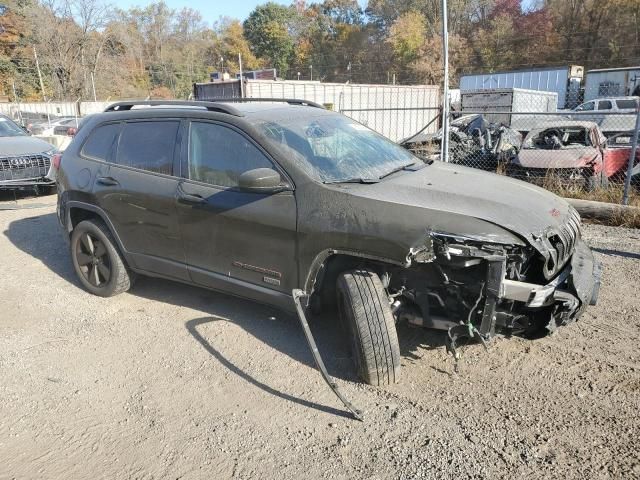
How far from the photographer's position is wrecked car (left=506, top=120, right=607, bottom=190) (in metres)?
8.24

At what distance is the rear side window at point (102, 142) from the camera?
4.60 metres

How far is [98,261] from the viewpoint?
479 cm

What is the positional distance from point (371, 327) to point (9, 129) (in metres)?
10.1

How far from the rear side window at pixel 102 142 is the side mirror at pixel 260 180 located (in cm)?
189

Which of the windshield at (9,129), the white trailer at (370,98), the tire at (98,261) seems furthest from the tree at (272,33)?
the tire at (98,261)

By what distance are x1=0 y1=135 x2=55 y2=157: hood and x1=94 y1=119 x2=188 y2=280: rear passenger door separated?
5.58m

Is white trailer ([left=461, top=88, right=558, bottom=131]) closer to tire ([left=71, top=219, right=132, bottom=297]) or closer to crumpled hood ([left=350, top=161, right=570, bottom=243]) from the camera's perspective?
crumpled hood ([left=350, top=161, right=570, bottom=243])

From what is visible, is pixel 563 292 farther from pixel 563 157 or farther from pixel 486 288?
pixel 563 157

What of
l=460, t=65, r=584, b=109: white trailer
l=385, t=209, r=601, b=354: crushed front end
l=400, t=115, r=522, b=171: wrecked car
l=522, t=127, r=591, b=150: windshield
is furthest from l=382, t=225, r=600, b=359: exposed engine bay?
l=460, t=65, r=584, b=109: white trailer

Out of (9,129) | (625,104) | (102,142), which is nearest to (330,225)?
(102,142)

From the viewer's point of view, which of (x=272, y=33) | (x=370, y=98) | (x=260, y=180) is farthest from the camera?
(x=272, y=33)

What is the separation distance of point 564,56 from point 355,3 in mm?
40837

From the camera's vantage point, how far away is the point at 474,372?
340cm

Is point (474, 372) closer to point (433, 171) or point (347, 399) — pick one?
point (347, 399)
